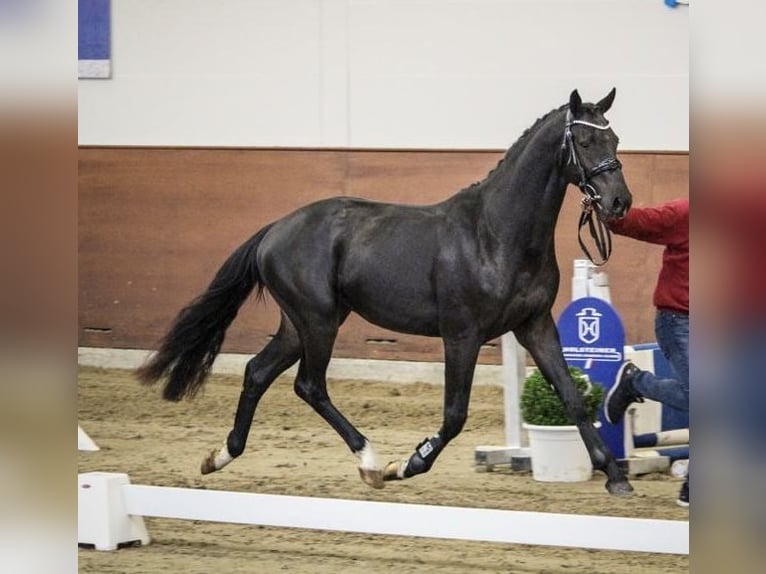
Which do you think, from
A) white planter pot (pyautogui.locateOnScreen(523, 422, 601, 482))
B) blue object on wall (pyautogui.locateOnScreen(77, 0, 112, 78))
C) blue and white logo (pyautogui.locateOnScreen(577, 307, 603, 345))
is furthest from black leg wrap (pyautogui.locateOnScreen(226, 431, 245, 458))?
blue object on wall (pyautogui.locateOnScreen(77, 0, 112, 78))

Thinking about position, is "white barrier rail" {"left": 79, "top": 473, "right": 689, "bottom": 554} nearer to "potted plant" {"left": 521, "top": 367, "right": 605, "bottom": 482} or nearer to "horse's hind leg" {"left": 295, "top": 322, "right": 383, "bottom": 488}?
"horse's hind leg" {"left": 295, "top": 322, "right": 383, "bottom": 488}

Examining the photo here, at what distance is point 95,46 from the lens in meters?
6.61

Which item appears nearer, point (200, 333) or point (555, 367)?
point (555, 367)

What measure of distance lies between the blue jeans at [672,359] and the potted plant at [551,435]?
271 millimetres

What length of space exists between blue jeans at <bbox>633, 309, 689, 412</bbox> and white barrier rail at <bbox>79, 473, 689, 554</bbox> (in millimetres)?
692

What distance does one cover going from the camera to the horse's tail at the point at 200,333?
11.2 ft

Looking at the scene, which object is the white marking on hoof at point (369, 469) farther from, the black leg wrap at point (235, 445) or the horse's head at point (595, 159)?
the horse's head at point (595, 159)

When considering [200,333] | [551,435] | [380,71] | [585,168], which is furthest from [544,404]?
[380,71]

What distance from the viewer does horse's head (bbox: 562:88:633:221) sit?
9.45 ft

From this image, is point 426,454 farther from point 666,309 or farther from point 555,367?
point 666,309

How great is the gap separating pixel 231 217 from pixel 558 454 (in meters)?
2.88

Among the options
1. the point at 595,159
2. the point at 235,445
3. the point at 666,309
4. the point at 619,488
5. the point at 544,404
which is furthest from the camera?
the point at 544,404

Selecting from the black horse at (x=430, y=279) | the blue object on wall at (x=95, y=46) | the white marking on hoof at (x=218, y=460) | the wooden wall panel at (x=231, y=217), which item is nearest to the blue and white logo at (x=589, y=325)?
the black horse at (x=430, y=279)

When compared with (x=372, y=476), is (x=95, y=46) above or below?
above
